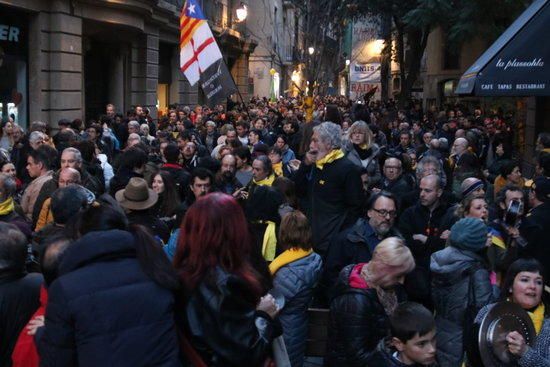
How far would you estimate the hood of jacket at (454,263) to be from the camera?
15.5 feet

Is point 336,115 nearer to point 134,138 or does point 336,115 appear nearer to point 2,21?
point 134,138

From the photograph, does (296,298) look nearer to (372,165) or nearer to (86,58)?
(372,165)

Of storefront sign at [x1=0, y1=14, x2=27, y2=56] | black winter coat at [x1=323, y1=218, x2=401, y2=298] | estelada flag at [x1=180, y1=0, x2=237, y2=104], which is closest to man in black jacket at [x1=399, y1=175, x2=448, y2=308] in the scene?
black winter coat at [x1=323, y1=218, x2=401, y2=298]

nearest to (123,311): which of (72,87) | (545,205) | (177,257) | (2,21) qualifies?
(177,257)

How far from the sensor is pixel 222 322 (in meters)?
3.00

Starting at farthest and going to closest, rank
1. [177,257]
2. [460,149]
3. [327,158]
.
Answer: [460,149]
[327,158]
[177,257]

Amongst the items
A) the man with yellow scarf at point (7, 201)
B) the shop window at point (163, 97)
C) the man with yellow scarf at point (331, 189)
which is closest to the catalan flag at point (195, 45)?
the man with yellow scarf at point (331, 189)

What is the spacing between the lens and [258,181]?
7.92m

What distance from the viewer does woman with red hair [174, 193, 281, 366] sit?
301cm

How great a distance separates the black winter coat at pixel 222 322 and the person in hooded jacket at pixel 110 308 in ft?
0.32

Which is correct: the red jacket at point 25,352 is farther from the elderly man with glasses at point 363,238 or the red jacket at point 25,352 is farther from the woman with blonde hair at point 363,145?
the woman with blonde hair at point 363,145

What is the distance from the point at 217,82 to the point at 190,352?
1244cm

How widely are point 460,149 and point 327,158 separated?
4677 mm

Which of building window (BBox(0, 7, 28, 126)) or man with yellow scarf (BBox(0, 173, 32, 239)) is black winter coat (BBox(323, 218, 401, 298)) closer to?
man with yellow scarf (BBox(0, 173, 32, 239))
